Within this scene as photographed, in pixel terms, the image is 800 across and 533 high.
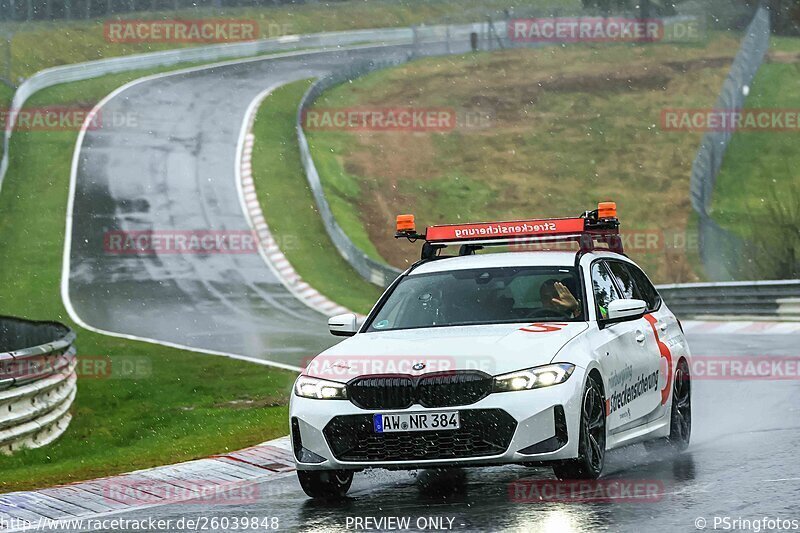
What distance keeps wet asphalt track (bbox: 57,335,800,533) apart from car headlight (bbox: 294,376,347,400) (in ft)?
2.23

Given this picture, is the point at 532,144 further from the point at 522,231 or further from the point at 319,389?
the point at 319,389

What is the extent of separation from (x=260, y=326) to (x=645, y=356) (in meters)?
18.6

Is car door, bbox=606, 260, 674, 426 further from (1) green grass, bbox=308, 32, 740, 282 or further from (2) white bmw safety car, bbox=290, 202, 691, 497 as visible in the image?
(1) green grass, bbox=308, 32, 740, 282

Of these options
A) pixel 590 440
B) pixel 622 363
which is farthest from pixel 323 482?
pixel 622 363

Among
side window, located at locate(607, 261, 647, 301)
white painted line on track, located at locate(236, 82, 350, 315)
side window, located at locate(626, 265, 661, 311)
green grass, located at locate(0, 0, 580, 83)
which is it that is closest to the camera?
side window, located at locate(607, 261, 647, 301)

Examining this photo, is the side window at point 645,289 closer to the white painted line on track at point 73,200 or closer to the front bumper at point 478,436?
the front bumper at point 478,436

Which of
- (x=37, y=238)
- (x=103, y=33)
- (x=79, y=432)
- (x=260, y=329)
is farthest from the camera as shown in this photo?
(x=103, y=33)

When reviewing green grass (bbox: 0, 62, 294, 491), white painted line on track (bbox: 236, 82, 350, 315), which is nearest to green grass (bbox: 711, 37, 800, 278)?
white painted line on track (bbox: 236, 82, 350, 315)

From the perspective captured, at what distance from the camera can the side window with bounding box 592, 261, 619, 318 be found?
1009cm

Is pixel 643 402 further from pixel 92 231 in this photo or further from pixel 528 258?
pixel 92 231

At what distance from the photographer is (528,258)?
408 inches

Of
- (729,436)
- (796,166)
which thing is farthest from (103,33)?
(729,436)

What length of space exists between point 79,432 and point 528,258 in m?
9.08

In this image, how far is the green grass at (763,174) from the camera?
4091 cm
